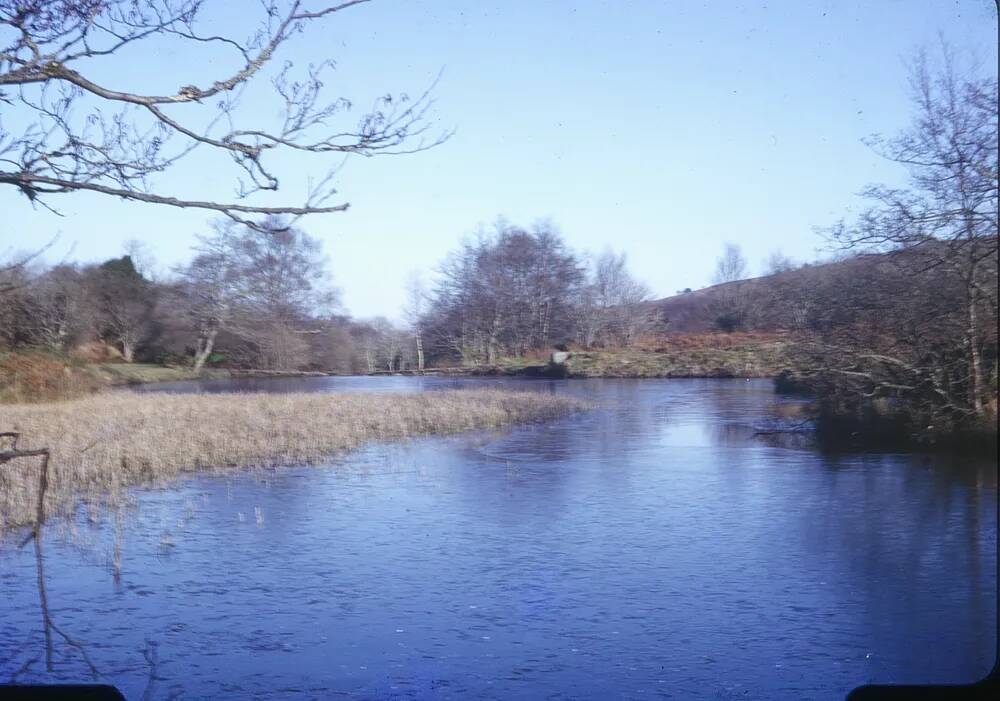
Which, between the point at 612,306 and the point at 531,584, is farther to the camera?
the point at 612,306

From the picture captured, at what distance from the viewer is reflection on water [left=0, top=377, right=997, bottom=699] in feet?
14.6

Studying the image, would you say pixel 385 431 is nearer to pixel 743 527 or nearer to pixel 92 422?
pixel 92 422

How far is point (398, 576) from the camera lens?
6156 mm

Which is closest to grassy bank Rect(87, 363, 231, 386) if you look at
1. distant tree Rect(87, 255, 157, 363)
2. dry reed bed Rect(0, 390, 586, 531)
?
dry reed bed Rect(0, 390, 586, 531)

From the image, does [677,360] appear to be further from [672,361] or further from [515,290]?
[515,290]

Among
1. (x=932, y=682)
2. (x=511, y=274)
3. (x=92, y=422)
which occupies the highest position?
(x=511, y=274)

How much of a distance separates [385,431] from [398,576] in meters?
8.22

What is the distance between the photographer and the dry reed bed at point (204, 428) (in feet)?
28.8

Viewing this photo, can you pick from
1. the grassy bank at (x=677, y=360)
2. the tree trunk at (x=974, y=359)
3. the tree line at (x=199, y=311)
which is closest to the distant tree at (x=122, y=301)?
the tree line at (x=199, y=311)

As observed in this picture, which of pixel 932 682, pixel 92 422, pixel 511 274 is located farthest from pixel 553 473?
pixel 932 682

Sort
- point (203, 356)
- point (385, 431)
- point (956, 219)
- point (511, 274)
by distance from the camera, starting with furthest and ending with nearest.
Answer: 1. point (385, 431)
2. point (203, 356)
3. point (511, 274)
4. point (956, 219)

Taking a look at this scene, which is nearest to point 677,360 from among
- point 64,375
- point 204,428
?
point 204,428

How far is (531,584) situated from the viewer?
5.89m

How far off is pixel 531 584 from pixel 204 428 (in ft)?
25.0
